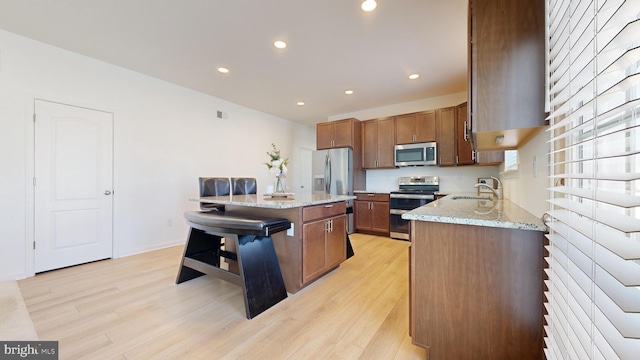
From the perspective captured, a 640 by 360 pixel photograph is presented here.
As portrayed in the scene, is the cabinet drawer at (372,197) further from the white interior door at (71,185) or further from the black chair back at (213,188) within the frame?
the white interior door at (71,185)

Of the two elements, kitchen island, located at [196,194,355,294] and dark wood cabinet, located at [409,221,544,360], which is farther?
kitchen island, located at [196,194,355,294]

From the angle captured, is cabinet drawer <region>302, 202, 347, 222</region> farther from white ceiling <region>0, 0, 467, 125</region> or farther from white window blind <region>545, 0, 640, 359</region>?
white ceiling <region>0, 0, 467, 125</region>

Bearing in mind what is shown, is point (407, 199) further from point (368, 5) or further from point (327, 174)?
point (368, 5)

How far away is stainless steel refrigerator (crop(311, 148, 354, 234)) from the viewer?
472 centimetres

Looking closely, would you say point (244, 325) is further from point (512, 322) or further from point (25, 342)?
point (512, 322)

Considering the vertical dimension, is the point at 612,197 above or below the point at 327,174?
below

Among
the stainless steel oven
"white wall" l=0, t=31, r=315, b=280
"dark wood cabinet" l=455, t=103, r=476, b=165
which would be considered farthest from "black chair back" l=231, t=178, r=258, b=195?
"dark wood cabinet" l=455, t=103, r=476, b=165

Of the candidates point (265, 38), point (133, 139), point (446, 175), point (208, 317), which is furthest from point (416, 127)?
point (133, 139)

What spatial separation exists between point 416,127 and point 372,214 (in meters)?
1.79

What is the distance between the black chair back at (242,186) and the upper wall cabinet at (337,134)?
192cm

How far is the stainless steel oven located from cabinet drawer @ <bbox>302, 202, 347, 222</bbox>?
1.80m

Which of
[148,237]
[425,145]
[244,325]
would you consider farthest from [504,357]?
[148,237]

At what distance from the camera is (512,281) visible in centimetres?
117

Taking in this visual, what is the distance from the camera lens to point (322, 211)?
8.20 ft
